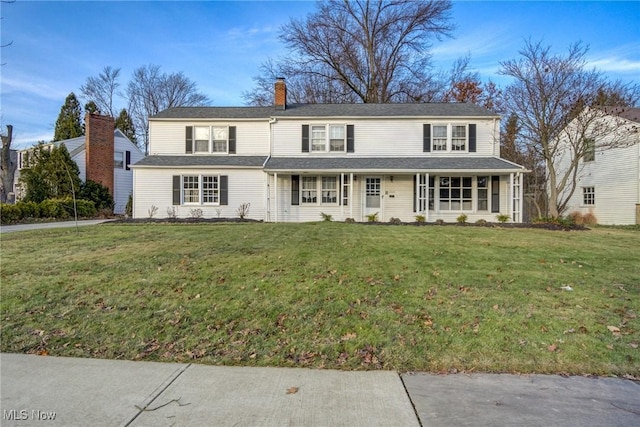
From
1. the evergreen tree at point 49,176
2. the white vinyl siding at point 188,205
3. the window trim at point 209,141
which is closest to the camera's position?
the white vinyl siding at point 188,205

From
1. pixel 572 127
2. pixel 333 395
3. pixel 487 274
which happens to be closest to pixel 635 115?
pixel 572 127

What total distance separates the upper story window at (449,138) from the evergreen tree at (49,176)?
60.5ft

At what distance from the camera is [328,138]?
62.0 feet

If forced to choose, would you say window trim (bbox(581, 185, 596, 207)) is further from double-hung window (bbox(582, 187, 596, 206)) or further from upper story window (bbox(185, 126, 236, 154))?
upper story window (bbox(185, 126, 236, 154))

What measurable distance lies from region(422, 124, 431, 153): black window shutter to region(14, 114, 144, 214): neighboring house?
1666cm

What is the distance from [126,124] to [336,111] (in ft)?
97.8

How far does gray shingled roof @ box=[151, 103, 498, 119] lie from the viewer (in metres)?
18.9

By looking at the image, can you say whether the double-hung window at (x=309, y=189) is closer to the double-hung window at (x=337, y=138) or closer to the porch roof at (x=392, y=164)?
the porch roof at (x=392, y=164)

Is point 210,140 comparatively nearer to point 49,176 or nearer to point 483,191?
point 49,176

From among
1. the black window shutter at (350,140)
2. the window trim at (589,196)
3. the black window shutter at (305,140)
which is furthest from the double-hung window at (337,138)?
the window trim at (589,196)

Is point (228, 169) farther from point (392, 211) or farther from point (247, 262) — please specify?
point (247, 262)

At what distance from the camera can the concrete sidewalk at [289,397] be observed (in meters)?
2.91

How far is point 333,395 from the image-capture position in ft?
10.7

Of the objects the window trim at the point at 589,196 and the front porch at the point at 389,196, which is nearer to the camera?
the front porch at the point at 389,196
